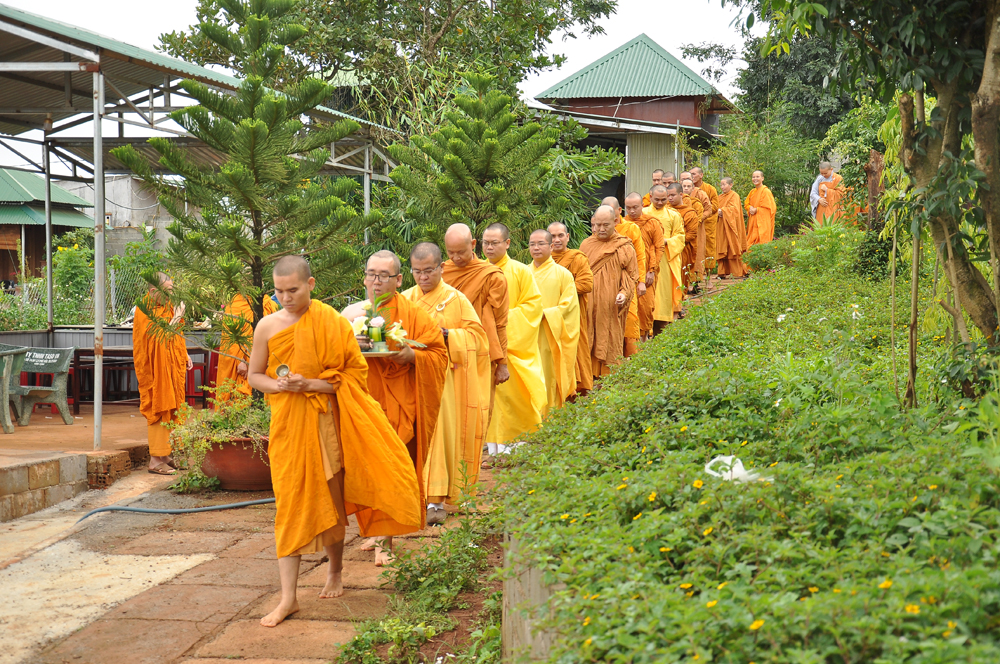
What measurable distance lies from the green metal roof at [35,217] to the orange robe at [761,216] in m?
15.7

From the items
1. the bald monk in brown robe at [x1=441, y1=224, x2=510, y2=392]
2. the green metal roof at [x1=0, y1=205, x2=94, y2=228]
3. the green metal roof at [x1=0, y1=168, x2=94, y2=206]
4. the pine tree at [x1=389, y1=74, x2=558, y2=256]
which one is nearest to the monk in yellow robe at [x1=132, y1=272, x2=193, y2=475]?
the bald monk in brown robe at [x1=441, y1=224, x2=510, y2=392]

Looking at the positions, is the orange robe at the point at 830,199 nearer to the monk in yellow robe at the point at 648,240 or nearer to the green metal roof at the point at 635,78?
the monk in yellow robe at the point at 648,240

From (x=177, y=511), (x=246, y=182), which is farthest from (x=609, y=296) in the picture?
(x=177, y=511)

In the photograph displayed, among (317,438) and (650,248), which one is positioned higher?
(650,248)

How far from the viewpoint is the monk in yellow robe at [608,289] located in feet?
33.9

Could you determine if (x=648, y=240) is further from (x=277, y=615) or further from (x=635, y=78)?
(x=635, y=78)

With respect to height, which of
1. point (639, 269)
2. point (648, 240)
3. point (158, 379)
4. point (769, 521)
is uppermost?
point (648, 240)

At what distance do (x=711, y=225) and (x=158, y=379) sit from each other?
1134cm

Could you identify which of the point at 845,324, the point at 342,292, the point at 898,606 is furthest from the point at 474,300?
the point at 898,606

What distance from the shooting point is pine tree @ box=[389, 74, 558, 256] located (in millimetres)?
10297

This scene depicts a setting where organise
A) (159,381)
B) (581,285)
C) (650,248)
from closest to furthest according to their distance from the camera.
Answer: (159,381)
(581,285)
(650,248)

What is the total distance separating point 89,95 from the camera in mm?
10289

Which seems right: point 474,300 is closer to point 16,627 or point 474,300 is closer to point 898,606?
point 16,627

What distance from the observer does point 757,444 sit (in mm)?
3807
